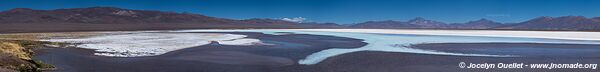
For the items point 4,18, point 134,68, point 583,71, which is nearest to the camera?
point 583,71

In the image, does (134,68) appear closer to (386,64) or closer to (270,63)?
(270,63)

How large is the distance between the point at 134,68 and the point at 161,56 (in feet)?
14.6

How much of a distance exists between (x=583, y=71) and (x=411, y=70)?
12.8ft

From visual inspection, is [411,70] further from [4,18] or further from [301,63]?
[4,18]

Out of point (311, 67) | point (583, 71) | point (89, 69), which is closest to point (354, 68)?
point (311, 67)

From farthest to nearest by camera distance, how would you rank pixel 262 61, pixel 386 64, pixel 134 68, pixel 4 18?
pixel 4 18 < pixel 262 61 < pixel 386 64 < pixel 134 68

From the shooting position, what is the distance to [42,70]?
14.5 metres

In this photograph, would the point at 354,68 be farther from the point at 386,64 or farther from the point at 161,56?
the point at 161,56

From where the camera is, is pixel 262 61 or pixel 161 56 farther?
pixel 161 56

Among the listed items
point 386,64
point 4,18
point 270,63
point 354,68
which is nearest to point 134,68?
point 270,63

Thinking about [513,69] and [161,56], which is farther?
[161,56]

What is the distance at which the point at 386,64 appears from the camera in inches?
664

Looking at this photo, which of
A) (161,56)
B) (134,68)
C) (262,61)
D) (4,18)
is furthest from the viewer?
(4,18)

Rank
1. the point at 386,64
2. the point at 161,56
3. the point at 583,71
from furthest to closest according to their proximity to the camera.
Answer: the point at 161,56, the point at 386,64, the point at 583,71
